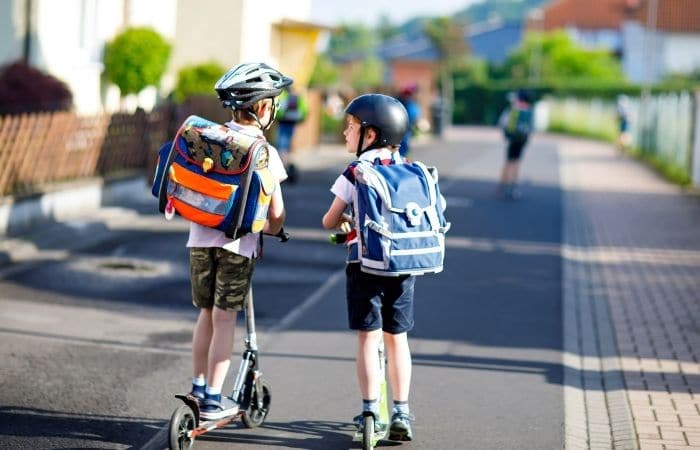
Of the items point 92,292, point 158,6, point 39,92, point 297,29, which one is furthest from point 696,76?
point 92,292

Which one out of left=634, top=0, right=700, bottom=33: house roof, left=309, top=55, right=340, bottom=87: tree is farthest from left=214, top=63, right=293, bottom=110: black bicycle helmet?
left=634, top=0, right=700, bottom=33: house roof

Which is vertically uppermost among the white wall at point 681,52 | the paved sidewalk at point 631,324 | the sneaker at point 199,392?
the white wall at point 681,52

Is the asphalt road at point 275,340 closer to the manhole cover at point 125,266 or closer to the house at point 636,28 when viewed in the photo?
the manhole cover at point 125,266

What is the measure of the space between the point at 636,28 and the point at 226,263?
9624 cm

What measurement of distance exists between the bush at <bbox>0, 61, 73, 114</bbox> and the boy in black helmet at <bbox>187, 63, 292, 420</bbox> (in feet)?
35.9

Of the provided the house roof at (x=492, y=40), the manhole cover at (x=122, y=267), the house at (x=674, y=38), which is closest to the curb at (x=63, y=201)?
the manhole cover at (x=122, y=267)

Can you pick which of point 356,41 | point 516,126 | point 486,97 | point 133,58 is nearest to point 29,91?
point 133,58

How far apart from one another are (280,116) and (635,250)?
6.73m

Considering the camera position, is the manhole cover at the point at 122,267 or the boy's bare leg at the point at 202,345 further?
the manhole cover at the point at 122,267

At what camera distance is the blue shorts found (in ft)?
19.7

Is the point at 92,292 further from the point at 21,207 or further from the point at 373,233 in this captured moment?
the point at 373,233

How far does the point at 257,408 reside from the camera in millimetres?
6543

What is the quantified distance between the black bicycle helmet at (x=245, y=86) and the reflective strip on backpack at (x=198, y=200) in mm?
419

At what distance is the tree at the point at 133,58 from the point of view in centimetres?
2123
